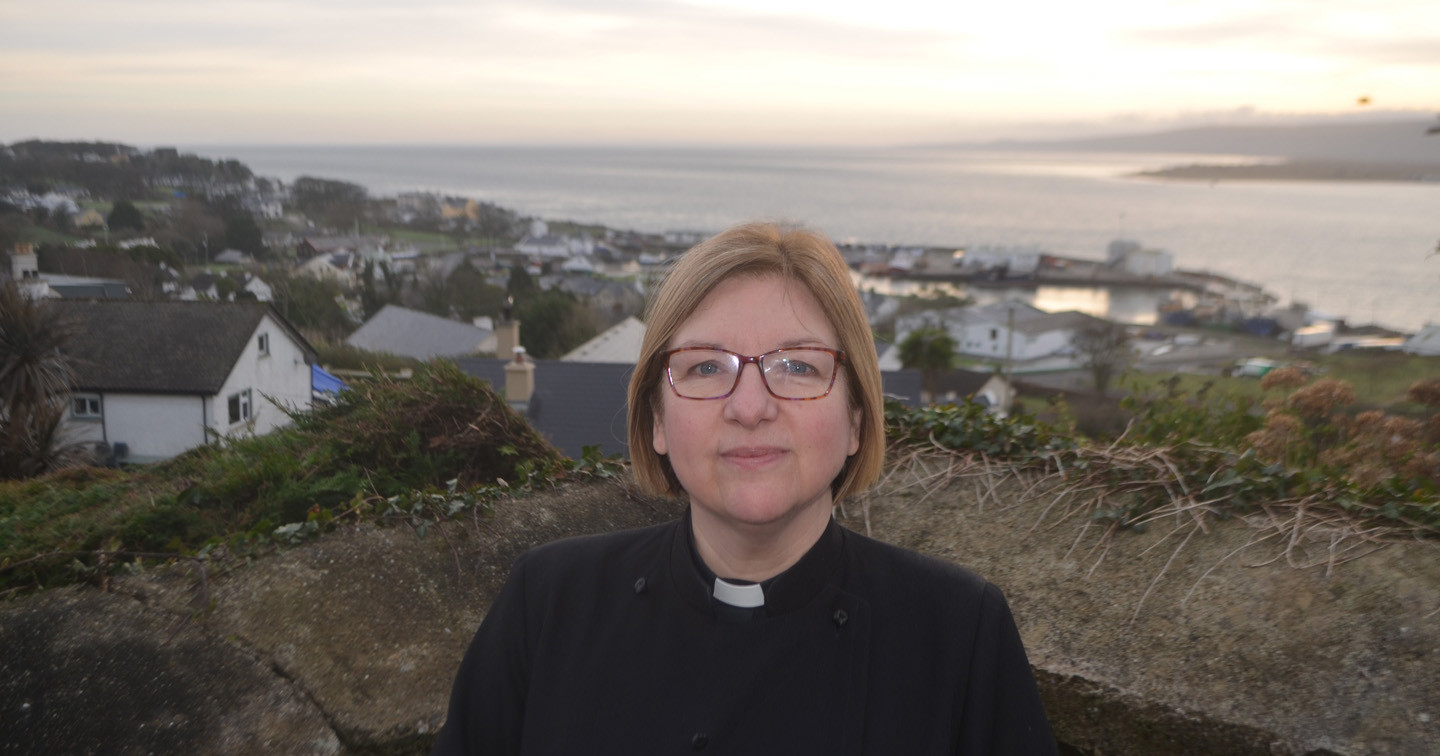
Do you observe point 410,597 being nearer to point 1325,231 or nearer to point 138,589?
point 138,589

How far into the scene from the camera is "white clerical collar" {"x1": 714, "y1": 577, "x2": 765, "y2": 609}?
64.2 inches

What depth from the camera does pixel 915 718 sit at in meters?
1.50

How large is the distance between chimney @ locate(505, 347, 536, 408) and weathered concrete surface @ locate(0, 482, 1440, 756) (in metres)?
8.03

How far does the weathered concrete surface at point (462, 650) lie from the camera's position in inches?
96.4

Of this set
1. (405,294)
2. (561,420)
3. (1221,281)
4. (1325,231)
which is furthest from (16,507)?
(1325,231)

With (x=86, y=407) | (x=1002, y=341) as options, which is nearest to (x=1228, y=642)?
(x=86, y=407)

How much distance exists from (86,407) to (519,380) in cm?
440

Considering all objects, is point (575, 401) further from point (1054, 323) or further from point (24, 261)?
point (1054, 323)

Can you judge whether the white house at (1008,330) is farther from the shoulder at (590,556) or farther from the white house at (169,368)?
the shoulder at (590,556)

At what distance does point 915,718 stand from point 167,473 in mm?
4713

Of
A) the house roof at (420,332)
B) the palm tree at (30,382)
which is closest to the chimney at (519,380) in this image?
the palm tree at (30,382)

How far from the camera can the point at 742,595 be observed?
1635 millimetres

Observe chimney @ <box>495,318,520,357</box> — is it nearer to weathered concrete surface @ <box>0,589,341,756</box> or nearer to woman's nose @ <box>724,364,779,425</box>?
weathered concrete surface @ <box>0,589,341,756</box>

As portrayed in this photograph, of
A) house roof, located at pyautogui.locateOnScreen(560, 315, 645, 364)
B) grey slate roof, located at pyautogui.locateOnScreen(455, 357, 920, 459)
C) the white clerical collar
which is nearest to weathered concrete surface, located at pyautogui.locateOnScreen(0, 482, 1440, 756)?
the white clerical collar
